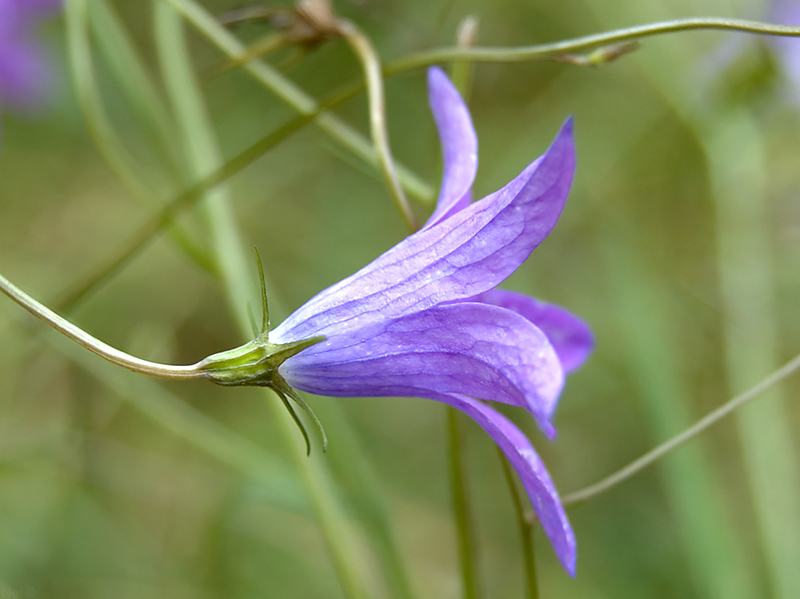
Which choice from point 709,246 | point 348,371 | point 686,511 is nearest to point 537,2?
point 709,246

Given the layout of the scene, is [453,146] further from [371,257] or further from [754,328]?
[371,257]

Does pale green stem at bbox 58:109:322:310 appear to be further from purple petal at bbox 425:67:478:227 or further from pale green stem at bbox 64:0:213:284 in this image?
purple petal at bbox 425:67:478:227

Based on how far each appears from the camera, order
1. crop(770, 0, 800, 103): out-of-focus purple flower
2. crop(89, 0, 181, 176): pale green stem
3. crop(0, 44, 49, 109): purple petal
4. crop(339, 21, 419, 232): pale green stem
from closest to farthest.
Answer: crop(339, 21, 419, 232): pale green stem < crop(89, 0, 181, 176): pale green stem < crop(770, 0, 800, 103): out-of-focus purple flower < crop(0, 44, 49, 109): purple petal

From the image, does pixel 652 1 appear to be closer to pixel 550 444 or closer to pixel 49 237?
pixel 550 444

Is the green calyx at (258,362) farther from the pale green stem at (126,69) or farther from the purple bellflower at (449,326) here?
the pale green stem at (126,69)

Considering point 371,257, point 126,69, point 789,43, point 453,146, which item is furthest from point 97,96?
point 789,43

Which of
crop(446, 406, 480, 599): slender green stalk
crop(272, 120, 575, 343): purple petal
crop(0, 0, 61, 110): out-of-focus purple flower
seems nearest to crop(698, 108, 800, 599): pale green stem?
crop(446, 406, 480, 599): slender green stalk

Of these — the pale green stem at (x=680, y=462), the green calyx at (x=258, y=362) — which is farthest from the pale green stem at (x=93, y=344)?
the pale green stem at (x=680, y=462)
